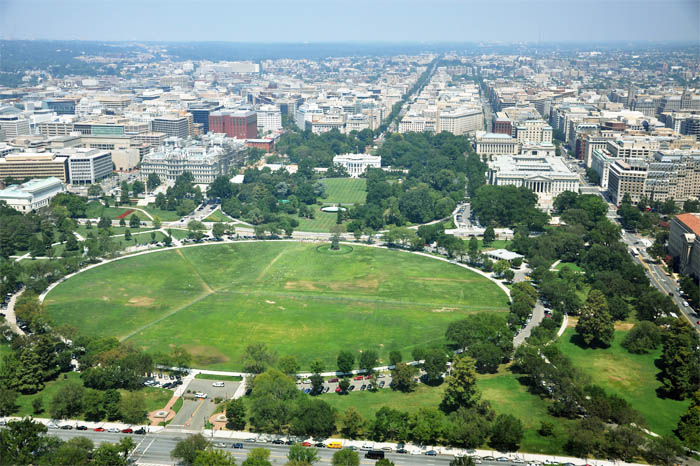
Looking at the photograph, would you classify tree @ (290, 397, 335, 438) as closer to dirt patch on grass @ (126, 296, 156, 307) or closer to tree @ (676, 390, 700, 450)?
tree @ (676, 390, 700, 450)

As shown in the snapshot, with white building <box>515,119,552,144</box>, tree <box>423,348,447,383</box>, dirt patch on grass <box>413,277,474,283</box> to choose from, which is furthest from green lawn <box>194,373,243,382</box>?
white building <box>515,119,552,144</box>

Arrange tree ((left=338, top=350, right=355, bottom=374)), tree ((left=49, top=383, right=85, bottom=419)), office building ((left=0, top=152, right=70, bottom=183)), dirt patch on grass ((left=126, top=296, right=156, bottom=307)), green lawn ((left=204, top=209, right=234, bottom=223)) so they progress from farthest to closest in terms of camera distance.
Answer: office building ((left=0, top=152, right=70, bottom=183)), green lawn ((left=204, top=209, right=234, bottom=223)), dirt patch on grass ((left=126, top=296, right=156, bottom=307)), tree ((left=338, top=350, right=355, bottom=374)), tree ((left=49, top=383, right=85, bottom=419))

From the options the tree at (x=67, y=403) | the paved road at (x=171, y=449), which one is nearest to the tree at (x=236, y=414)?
the paved road at (x=171, y=449)

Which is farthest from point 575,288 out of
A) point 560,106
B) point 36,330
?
point 560,106

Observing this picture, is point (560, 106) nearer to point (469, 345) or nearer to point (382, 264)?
point (382, 264)

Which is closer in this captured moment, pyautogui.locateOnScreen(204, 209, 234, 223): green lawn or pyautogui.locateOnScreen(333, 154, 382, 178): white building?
pyautogui.locateOnScreen(204, 209, 234, 223): green lawn

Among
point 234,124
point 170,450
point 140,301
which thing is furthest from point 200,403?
point 234,124

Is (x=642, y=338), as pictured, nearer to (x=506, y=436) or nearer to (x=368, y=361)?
(x=506, y=436)

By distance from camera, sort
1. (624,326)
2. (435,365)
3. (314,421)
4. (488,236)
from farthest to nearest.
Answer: (488,236)
(624,326)
(435,365)
(314,421)
